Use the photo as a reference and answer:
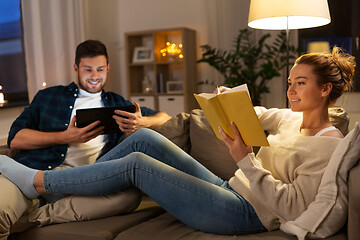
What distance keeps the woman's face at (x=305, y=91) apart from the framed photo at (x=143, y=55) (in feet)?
11.0

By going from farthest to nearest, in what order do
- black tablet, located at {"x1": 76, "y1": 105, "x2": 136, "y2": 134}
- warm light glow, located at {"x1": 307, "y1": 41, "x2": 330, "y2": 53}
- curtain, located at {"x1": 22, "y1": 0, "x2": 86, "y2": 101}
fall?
warm light glow, located at {"x1": 307, "y1": 41, "x2": 330, "y2": 53}, curtain, located at {"x1": 22, "y1": 0, "x2": 86, "y2": 101}, black tablet, located at {"x1": 76, "y1": 105, "x2": 136, "y2": 134}

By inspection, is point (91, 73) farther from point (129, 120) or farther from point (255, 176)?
point (255, 176)

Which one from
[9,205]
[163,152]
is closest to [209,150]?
[163,152]

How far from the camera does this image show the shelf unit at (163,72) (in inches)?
176

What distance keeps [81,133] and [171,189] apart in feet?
2.05

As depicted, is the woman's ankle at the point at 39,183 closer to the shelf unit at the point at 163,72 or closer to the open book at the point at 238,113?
the open book at the point at 238,113

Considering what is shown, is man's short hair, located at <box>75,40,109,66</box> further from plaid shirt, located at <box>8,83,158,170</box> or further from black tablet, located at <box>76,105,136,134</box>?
black tablet, located at <box>76,105,136,134</box>

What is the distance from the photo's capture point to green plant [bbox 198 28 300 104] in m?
3.91

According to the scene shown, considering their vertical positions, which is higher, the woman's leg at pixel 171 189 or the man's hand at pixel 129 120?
the man's hand at pixel 129 120

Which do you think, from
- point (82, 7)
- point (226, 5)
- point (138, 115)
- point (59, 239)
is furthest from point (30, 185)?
point (226, 5)

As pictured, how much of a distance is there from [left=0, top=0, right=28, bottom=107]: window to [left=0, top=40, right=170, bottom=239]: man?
50.7 inches

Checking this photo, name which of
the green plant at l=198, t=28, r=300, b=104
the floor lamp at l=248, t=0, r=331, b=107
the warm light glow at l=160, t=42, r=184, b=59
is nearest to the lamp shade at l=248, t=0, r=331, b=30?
the floor lamp at l=248, t=0, r=331, b=107

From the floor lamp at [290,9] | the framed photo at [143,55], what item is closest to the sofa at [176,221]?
the floor lamp at [290,9]

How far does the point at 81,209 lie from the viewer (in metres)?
1.57
